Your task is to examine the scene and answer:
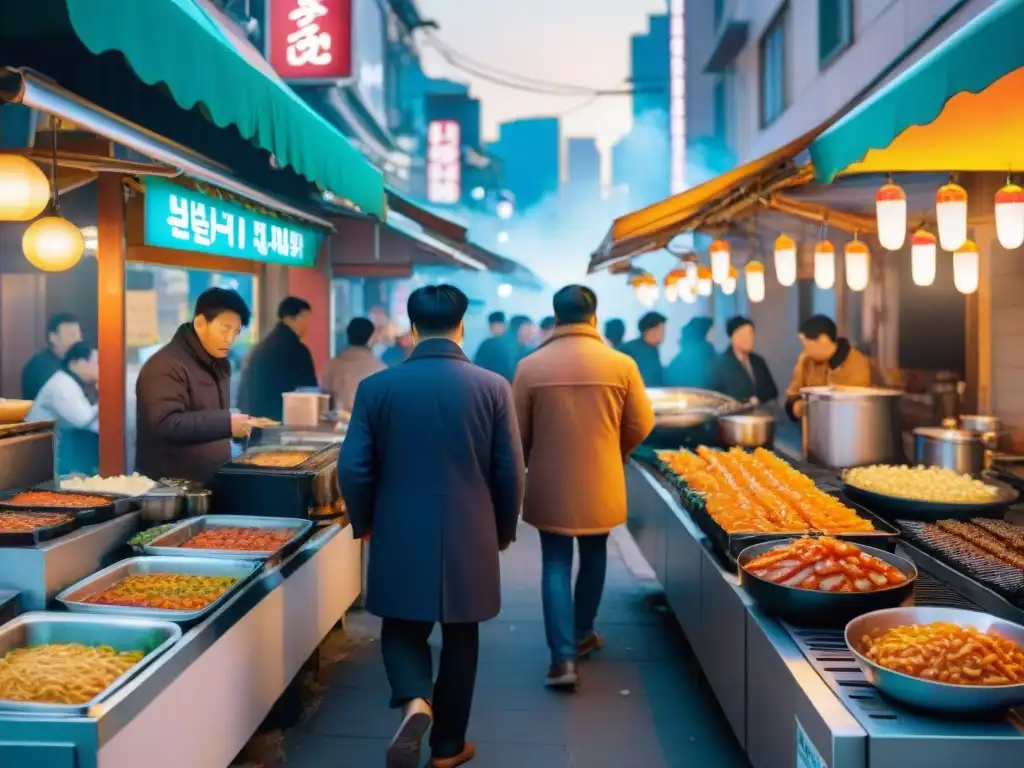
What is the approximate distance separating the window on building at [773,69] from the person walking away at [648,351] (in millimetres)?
7149

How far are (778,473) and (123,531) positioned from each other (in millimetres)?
3802

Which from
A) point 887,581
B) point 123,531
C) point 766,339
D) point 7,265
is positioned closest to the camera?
point 887,581

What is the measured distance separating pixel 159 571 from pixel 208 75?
2.10 metres

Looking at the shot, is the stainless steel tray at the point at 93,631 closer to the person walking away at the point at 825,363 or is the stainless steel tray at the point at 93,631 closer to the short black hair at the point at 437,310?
the short black hair at the point at 437,310

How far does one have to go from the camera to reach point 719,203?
718cm

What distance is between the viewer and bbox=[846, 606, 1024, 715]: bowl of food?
264cm

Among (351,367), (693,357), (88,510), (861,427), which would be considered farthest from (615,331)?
(88,510)

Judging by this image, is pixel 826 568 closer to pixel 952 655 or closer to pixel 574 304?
pixel 952 655

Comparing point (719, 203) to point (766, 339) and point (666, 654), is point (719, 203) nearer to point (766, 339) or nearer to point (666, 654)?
point (666, 654)

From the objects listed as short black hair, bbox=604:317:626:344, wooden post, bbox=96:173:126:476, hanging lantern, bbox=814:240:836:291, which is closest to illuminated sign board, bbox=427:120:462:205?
short black hair, bbox=604:317:626:344

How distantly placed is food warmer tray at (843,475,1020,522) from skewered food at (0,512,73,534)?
3890 mm

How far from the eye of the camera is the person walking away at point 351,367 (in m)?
9.09

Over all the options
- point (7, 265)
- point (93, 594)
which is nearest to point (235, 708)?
point (93, 594)

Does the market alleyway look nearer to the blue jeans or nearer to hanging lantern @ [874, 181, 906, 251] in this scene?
the blue jeans
